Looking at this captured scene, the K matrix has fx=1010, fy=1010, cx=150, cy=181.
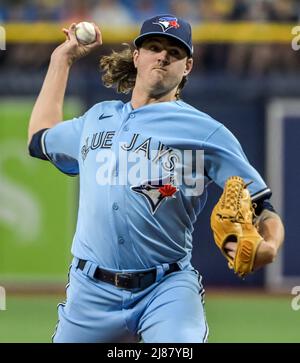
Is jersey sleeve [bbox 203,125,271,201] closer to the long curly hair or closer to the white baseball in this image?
the long curly hair

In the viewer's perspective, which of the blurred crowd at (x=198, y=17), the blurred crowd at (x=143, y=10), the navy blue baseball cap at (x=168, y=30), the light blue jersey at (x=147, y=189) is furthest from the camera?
the blurred crowd at (x=143, y=10)

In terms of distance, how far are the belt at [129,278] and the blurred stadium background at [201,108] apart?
686cm

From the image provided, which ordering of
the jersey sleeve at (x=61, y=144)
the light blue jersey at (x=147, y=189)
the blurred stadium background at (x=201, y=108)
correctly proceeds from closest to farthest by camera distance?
the light blue jersey at (x=147, y=189), the jersey sleeve at (x=61, y=144), the blurred stadium background at (x=201, y=108)

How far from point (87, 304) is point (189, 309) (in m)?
0.48

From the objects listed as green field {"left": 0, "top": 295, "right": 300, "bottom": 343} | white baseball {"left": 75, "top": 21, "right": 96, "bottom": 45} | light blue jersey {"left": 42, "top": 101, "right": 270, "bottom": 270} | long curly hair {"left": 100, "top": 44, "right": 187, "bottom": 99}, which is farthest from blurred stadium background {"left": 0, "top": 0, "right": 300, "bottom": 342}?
light blue jersey {"left": 42, "top": 101, "right": 270, "bottom": 270}

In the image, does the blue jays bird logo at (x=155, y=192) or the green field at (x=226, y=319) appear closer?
the blue jays bird logo at (x=155, y=192)

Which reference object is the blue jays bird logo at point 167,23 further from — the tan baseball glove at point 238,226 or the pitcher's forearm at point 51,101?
the tan baseball glove at point 238,226

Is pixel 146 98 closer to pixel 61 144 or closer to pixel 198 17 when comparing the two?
pixel 61 144

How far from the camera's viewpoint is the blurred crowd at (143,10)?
1261 cm

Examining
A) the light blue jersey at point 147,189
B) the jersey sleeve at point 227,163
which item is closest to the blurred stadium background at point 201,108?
the light blue jersey at point 147,189

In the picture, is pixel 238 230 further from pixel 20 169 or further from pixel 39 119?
pixel 20 169

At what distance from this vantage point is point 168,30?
15.5ft

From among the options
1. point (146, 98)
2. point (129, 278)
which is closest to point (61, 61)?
point (146, 98)

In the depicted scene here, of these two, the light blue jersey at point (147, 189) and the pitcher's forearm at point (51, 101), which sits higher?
the pitcher's forearm at point (51, 101)
